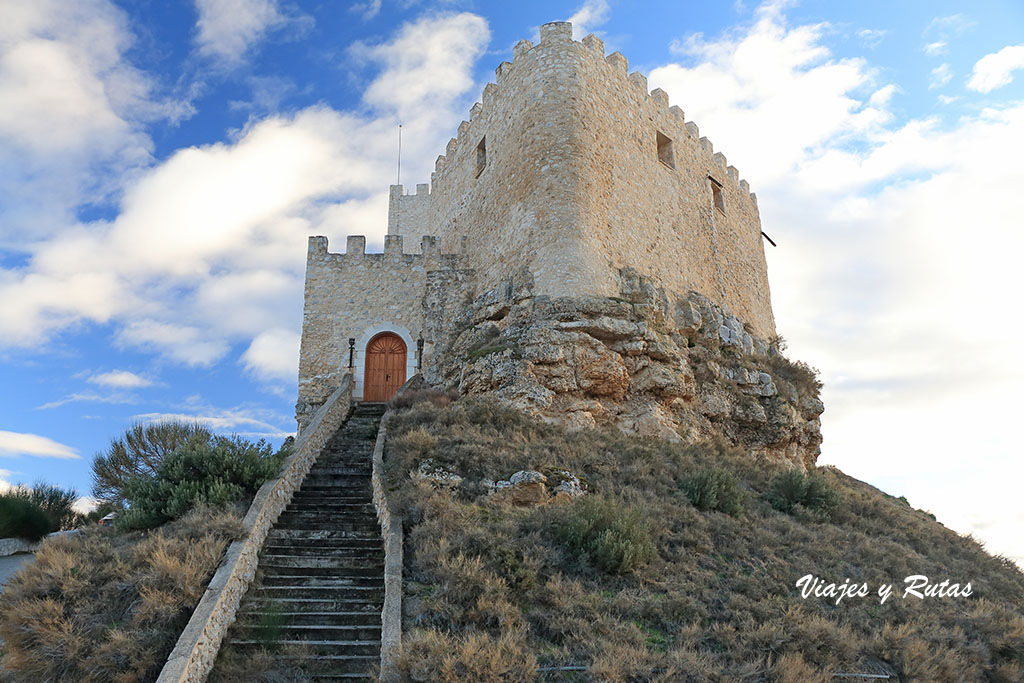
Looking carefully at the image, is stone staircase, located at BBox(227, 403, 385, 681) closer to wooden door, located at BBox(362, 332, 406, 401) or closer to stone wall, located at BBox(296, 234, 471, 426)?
wooden door, located at BBox(362, 332, 406, 401)

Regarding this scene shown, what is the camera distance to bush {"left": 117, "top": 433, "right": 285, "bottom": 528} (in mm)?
9320

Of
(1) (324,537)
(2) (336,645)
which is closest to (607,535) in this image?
(2) (336,645)

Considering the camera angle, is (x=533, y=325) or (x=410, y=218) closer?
(x=533, y=325)

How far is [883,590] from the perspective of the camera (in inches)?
368

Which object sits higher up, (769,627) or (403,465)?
(403,465)

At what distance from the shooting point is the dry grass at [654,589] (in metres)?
6.58

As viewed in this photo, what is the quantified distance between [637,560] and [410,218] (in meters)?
21.5

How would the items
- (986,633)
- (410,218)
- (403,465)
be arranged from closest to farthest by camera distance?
(986,633)
(403,465)
(410,218)

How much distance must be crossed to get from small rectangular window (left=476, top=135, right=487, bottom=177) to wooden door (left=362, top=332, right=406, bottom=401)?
5.25 metres

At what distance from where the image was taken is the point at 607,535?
8.49 m

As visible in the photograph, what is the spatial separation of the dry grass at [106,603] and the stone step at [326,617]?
716 mm

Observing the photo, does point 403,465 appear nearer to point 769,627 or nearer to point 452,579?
point 452,579

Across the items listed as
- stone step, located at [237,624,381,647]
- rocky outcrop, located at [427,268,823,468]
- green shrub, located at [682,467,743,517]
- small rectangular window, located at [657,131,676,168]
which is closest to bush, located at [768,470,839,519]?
green shrub, located at [682,467,743,517]

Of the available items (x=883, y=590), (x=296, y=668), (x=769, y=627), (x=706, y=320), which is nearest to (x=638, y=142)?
(x=706, y=320)
